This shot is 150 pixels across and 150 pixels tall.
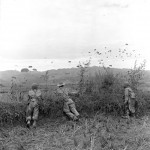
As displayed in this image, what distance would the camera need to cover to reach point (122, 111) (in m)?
12.6

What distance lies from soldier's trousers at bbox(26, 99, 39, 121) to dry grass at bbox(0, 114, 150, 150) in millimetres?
451

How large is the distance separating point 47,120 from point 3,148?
3.04 m

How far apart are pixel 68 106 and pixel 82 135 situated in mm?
1921

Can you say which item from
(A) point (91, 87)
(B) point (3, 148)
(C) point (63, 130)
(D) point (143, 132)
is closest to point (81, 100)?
(A) point (91, 87)

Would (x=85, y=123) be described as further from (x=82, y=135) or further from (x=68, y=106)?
(x=82, y=135)

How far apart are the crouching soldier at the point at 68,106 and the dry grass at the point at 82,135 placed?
0.28m

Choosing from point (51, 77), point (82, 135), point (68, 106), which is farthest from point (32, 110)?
point (51, 77)

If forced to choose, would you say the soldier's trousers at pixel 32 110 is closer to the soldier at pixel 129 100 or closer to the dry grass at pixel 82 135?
the dry grass at pixel 82 135

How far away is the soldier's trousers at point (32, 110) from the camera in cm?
1052

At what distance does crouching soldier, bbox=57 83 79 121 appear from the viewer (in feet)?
36.5

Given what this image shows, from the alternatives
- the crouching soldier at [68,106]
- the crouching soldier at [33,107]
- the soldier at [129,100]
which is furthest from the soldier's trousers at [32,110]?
the soldier at [129,100]

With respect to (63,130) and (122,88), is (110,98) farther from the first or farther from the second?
(63,130)

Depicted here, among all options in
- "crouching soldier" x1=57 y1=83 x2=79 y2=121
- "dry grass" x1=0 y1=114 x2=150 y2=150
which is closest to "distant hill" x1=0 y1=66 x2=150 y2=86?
"crouching soldier" x1=57 y1=83 x2=79 y2=121

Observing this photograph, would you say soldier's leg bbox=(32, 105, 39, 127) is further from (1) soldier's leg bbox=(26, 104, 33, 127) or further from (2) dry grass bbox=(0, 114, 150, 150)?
(2) dry grass bbox=(0, 114, 150, 150)
